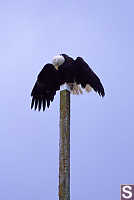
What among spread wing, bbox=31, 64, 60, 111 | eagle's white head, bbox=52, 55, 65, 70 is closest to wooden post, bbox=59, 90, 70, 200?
eagle's white head, bbox=52, 55, 65, 70

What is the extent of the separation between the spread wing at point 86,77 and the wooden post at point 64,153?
118 centimetres

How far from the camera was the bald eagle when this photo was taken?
17.8 ft

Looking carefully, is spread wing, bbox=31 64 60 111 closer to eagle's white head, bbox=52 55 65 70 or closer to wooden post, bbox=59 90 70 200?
eagle's white head, bbox=52 55 65 70

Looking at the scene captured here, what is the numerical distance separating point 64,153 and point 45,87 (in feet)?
6.15

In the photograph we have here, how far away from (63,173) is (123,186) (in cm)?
250

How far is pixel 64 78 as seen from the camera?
5.55 m

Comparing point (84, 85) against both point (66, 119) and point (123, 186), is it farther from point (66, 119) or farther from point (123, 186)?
point (123, 186)

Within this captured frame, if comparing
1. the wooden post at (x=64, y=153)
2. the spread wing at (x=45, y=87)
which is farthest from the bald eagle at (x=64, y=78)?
the wooden post at (x=64, y=153)

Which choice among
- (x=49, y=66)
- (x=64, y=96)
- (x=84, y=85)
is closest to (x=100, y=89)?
(x=84, y=85)

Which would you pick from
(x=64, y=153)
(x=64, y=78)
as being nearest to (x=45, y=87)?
(x=64, y=78)

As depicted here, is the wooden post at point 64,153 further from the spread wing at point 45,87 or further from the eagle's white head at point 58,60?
the spread wing at point 45,87

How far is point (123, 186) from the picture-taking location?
648 centimetres

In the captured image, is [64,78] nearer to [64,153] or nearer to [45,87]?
[45,87]

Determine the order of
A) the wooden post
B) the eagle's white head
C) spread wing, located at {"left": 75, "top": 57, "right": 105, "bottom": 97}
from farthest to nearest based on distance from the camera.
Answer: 1. spread wing, located at {"left": 75, "top": 57, "right": 105, "bottom": 97}
2. the eagle's white head
3. the wooden post
